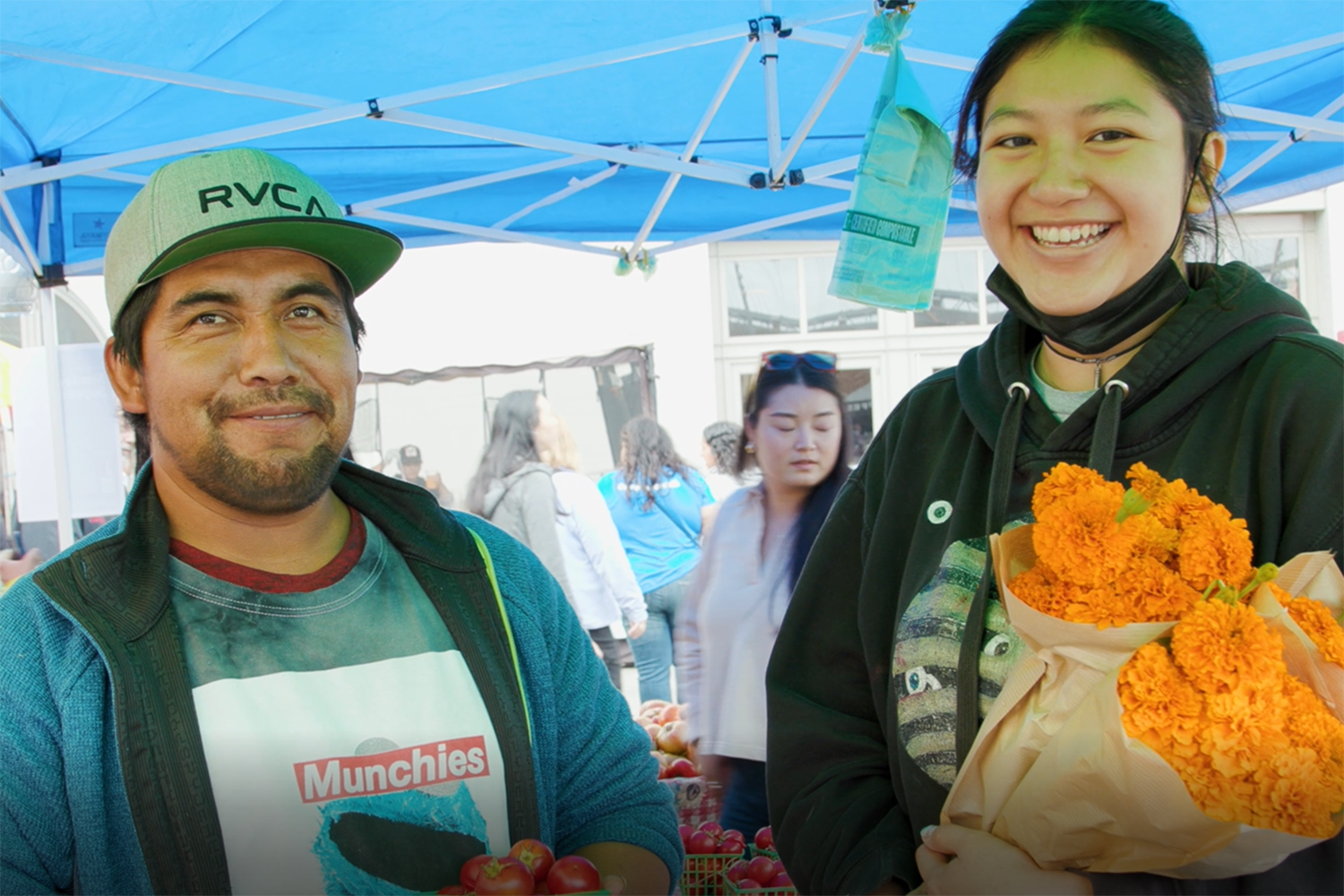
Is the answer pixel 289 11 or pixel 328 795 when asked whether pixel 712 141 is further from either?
pixel 328 795

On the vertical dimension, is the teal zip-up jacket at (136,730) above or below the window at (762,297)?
below

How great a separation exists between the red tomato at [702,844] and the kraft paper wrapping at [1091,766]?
5.36ft

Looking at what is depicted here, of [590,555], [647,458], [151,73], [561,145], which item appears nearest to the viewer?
[151,73]

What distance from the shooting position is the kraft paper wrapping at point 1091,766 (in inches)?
37.5

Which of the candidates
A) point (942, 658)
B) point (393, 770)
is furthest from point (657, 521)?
point (942, 658)

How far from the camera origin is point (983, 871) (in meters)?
1.09

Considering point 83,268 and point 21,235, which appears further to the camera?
point 83,268

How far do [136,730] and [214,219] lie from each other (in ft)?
2.18

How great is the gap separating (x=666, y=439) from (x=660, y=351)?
483 cm

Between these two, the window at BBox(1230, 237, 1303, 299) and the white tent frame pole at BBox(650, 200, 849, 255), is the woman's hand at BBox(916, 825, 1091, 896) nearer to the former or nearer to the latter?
the white tent frame pole at BBox(650, 200, 849, 255)

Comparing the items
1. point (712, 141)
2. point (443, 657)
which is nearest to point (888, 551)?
point (443, 657)

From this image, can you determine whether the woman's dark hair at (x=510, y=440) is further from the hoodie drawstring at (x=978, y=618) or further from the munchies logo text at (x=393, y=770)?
the hoodie drawstring at (x=978, y=618)

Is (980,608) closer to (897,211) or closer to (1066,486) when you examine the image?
(1066,486)

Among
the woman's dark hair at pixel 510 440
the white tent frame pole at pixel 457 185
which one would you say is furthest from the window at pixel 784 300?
the white tent frame pole at pixel 457 185
